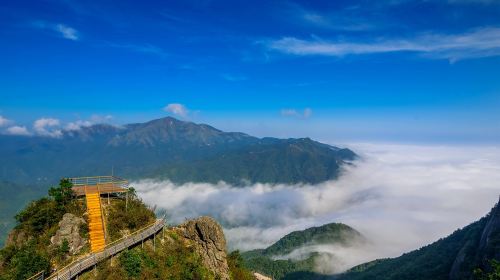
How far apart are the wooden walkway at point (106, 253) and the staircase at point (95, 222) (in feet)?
3.85

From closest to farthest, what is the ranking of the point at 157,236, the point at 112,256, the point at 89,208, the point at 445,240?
the point at 112,256 < the point at 89,208 < the point at 157,236 < the point at 445,240

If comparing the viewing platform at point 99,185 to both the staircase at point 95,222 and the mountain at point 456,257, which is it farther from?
the mountain at point 456,257

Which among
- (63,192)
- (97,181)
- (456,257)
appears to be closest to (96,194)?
(63,192)

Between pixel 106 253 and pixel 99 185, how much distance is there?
14156mm

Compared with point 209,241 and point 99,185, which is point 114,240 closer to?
point 99,185

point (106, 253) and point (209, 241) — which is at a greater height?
point (106, 253)

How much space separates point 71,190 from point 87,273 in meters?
12.4

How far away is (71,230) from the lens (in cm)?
3934

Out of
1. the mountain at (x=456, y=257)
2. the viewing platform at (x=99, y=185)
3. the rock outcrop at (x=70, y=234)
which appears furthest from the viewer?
the mountain at (x=456, y=257)

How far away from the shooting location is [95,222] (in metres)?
41.5

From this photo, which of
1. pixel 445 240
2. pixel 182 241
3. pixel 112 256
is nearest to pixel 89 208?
pixel 112 256

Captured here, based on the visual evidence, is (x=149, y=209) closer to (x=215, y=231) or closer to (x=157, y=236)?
(x=157, y=236)

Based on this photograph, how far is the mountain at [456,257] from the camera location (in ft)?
401

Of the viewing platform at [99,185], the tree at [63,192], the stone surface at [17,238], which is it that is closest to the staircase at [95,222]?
the viewing platform at [99,185]
